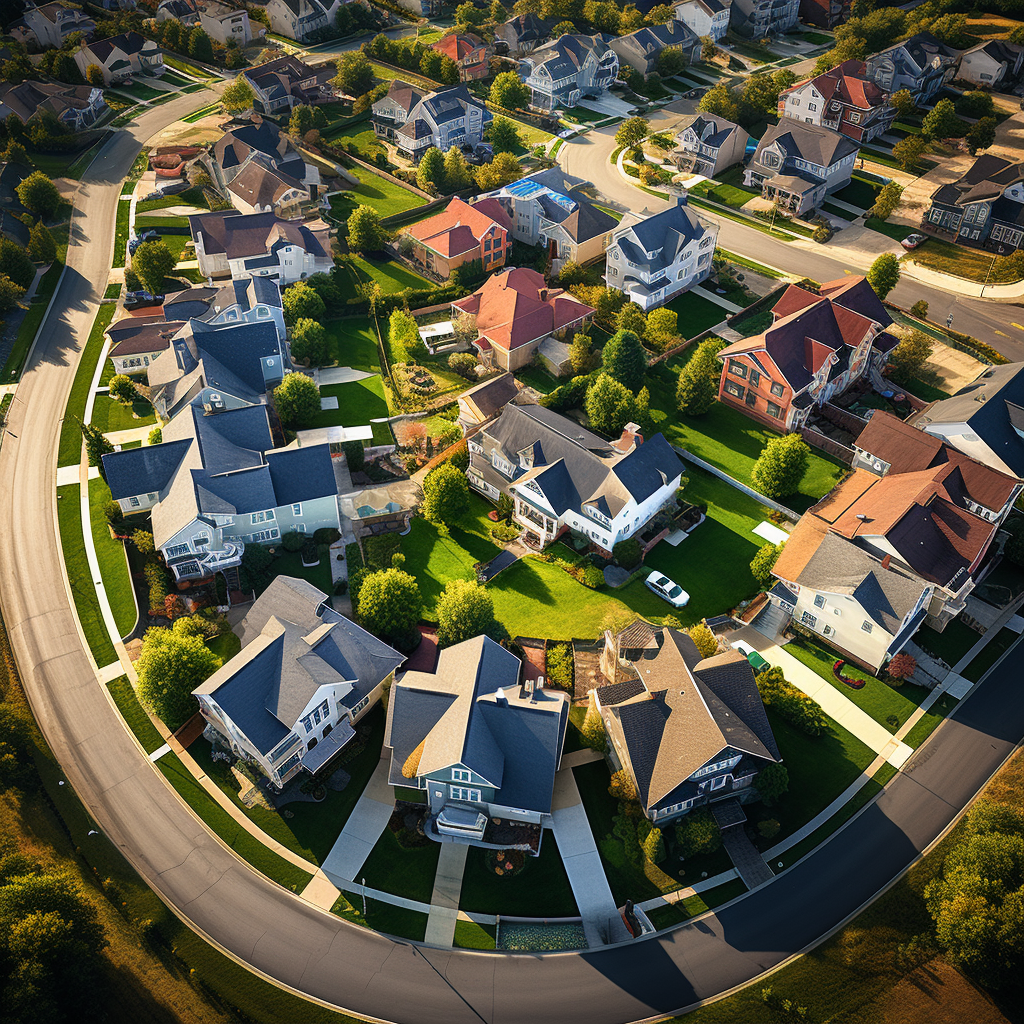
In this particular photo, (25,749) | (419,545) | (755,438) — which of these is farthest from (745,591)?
(25,749)

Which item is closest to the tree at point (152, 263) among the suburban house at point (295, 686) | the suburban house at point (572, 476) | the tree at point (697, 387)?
the suburban house at point (572, 476)

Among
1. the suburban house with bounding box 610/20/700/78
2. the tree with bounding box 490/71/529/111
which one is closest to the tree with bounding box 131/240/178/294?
the tree with bounding box 490/71/529/111

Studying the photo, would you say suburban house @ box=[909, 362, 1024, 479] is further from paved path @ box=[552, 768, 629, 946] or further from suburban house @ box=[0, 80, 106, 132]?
suburban house @ box=[0, 80, 106, 132]

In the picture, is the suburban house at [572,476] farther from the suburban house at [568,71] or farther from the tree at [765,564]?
the suburban house at [568,71]

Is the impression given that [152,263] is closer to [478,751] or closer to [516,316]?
[516,316]

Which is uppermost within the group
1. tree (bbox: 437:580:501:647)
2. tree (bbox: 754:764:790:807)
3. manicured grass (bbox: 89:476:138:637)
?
tree (bbox: 437:580:501:647)

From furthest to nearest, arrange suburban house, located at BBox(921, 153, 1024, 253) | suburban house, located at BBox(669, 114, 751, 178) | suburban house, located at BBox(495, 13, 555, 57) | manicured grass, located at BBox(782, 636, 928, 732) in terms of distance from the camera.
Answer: suburban house, located at BBox(495, 13, 555, 57) → suburban house, located at BBox(669, 114, 751, 178) → suburban house, located at BBox(921, 153, 1024, 253) → manicured grass, located at BBox(782, 636, 928, 732)
